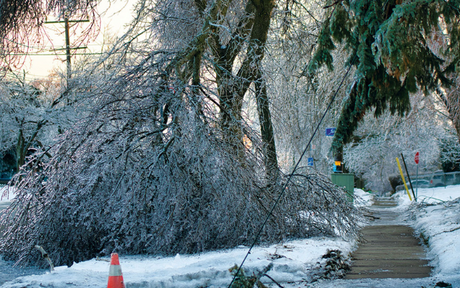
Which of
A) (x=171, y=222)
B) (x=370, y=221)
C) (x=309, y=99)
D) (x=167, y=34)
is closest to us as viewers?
(x=171, y=222)

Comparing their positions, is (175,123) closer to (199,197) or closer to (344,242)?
(199,197)

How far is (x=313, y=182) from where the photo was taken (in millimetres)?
9742

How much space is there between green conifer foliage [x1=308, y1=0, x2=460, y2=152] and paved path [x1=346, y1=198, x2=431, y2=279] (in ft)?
7.87

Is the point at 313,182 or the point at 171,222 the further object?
the point at 313,182

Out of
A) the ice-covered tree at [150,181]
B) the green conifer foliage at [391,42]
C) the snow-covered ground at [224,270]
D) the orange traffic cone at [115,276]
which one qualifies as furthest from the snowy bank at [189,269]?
the green conifer foliage at [391,42]

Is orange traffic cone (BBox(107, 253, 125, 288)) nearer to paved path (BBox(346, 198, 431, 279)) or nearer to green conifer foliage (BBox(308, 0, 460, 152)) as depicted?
paved path (BBox(346, 198, 431, 279))

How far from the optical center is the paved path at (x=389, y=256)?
249 inches

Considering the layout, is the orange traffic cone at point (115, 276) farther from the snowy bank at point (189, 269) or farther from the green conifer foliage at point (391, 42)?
the green conifer foliage at point (391, 42)

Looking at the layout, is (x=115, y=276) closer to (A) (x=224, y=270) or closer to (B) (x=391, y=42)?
(A) (x=224, y=270)

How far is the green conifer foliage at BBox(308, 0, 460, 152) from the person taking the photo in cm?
655

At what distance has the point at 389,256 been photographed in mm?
7676

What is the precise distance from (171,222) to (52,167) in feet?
7.92

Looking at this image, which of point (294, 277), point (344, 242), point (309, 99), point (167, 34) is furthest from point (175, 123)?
point (309, 99)

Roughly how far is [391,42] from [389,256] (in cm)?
331
